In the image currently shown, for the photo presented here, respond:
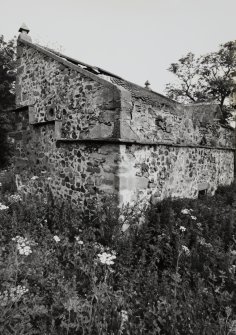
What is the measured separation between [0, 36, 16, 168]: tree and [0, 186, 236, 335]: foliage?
17576mm

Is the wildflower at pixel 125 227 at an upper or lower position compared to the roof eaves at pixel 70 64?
lower

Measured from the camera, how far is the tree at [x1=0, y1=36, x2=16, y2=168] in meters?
21.8

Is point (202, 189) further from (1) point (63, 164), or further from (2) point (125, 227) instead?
(1) point (63, 164)

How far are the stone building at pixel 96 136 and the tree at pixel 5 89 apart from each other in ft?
48.3

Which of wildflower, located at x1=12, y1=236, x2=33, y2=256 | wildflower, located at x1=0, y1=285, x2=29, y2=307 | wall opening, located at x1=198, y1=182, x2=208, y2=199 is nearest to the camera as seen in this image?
wildflower, located at x1=0, y1=285, x2=29, y2=307

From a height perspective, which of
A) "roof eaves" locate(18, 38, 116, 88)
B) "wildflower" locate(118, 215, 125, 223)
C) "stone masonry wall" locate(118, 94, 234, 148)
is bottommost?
"wildflower" locate(118, 215, 125, 223)

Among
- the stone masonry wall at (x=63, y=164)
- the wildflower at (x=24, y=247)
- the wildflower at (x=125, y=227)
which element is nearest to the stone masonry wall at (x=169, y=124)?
the stone masonry wall at (x=63, y=164)

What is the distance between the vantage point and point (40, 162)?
25.2 ft

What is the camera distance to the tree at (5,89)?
71.4ft

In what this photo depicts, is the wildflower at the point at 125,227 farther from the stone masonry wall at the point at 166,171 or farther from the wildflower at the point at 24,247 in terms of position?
the wildflower at the point at 24,247

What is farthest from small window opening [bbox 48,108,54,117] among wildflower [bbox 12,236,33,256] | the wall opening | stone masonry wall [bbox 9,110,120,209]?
the wall opening

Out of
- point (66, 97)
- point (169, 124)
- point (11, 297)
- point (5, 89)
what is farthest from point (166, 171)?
point (5, 89)

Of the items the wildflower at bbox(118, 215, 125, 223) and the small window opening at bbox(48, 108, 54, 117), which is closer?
the wildflower at bbox(118, 215, 125, 223)

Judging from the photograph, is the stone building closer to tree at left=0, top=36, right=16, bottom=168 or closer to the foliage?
the foliage
